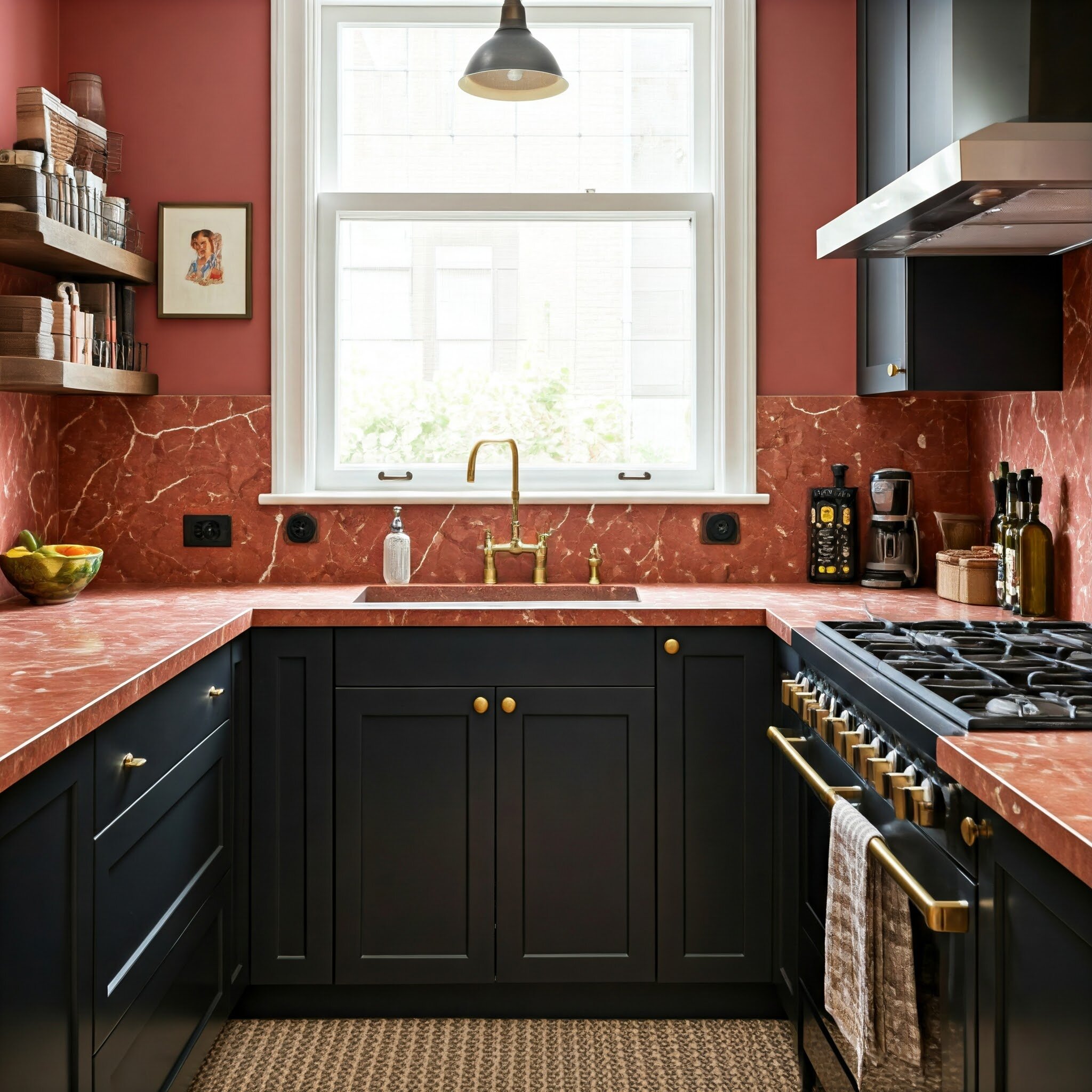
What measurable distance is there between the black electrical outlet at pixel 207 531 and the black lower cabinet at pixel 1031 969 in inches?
88.5

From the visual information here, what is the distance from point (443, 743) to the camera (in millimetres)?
2424

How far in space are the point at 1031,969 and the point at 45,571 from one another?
7.01 feet

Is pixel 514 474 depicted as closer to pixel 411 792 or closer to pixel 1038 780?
pixel 411 792

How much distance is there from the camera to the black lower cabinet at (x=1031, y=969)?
3.36ft

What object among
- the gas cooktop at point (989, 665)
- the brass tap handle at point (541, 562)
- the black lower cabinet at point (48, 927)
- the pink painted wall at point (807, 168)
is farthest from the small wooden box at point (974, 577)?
the black lower cabinet at point (48, 927)

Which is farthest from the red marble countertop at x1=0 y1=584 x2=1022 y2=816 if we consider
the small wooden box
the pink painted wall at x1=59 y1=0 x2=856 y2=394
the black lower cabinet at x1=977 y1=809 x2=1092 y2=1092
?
the black lower cabinet at x1=977 y1=809 x2=1092 y2=1092

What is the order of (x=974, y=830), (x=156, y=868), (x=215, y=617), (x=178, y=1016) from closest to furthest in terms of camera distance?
(x=974, y=830) → (x=156, y=868) → (x=178, y=1016) → (x=215, y=617)

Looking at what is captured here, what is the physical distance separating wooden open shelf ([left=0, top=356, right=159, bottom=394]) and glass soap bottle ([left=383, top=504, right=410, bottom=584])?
2.52 feet

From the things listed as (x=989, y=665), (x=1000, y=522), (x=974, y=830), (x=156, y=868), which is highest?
(x=1000, y=522)

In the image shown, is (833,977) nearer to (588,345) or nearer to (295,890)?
(295,890)

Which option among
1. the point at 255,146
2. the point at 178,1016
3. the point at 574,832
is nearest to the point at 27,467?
the point at 255,146

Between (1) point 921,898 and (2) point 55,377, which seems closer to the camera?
(1) point 921,898

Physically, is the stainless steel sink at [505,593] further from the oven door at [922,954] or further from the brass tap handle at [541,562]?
the oven door at [922,954]

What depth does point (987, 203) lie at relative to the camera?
1.80m
